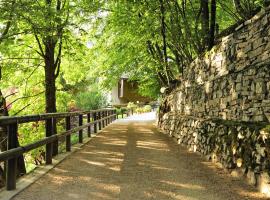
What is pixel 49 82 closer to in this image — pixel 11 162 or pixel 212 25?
pixel 212 25

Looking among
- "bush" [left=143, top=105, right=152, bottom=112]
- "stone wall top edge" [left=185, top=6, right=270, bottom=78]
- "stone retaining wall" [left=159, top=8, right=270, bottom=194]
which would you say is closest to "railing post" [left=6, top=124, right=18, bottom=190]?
"stone retaining wall" [left=159, top=8, right=270, bottom=194]

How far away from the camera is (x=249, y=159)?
670 cm

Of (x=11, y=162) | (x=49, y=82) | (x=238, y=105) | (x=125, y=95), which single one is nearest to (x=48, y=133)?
(x=11, y=162)

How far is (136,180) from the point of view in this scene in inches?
274

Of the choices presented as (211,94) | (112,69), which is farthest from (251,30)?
(112,69)

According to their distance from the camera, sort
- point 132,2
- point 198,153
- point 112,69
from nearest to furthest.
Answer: point 198,153
point 132,2
point 112,69

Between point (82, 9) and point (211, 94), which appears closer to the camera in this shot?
point (211, 94)

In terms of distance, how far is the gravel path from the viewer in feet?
19.4

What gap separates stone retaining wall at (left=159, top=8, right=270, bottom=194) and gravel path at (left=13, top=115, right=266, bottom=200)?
1.35 feet

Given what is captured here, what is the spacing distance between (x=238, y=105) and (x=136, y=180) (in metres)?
3.48

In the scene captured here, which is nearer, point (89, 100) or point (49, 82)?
point (49, 82)

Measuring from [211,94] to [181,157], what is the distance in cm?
268

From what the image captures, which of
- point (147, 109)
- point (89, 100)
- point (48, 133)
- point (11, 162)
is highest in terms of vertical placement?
point (89, 100)

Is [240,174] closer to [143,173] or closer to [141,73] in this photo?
[143,173]
